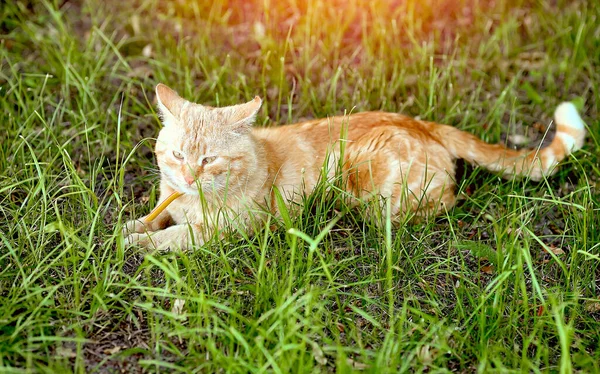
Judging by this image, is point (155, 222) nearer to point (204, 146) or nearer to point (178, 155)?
point (178, 155)

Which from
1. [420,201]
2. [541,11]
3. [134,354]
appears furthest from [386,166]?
[541,11]

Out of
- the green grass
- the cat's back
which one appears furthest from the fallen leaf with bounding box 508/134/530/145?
the cat's back

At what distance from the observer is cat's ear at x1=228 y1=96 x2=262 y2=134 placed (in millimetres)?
3484

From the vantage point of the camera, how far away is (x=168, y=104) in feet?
11.6

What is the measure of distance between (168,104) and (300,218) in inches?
33.6

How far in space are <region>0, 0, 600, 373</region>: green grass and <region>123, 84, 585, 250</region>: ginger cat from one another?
0.14 metres

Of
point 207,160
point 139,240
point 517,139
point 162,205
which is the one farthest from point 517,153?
point 139,240

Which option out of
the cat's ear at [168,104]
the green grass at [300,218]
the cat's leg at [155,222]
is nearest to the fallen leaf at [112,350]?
the green grass at [300,218]

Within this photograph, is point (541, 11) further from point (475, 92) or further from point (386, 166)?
point (386, 166)

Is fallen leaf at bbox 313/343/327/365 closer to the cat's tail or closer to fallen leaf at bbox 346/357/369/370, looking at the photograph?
fallen leaf at bbox 346/357/369/370

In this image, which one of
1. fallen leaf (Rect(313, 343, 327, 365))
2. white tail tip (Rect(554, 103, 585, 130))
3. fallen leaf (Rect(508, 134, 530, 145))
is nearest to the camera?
fallen leaf (Rect(313, 343, 327, 365))

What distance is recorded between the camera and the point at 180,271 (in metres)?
3.30

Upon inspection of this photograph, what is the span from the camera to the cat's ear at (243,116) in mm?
3484

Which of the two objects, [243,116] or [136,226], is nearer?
[243,116]
